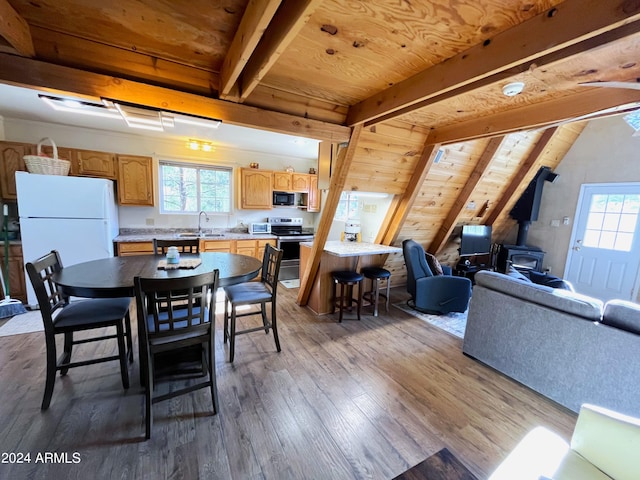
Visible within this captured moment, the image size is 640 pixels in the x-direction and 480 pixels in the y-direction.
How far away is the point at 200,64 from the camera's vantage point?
192 centimetres

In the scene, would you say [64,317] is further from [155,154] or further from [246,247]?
[155,154]

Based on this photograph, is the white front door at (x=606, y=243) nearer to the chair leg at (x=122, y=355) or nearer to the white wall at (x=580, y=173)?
the white wall at (x=580, y=173)

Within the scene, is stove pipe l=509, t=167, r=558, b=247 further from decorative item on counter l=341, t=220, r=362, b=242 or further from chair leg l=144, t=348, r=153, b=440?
chair leg l=144, t=348, r=153, b=440

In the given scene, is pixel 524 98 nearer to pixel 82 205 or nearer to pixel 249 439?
pixel 249 439

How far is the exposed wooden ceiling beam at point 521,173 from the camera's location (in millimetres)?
3668

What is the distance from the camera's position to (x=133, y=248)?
3910 millimetres

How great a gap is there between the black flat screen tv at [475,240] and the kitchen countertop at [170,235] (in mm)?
3378

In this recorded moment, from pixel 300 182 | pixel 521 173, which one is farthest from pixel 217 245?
pixel 521 173

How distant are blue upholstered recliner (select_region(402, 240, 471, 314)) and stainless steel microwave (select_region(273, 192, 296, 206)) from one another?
251cm

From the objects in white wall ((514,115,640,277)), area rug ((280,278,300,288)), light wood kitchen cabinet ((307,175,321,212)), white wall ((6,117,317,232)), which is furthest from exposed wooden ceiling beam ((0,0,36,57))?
white wall ((514,115,640,277))

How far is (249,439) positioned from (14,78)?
2.68 m

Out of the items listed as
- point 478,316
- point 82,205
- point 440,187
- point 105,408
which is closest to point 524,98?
point 440,187

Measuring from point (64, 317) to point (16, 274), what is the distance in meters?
2.41

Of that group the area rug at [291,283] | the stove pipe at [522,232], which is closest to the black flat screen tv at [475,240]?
the stove pipe at [522,232]
